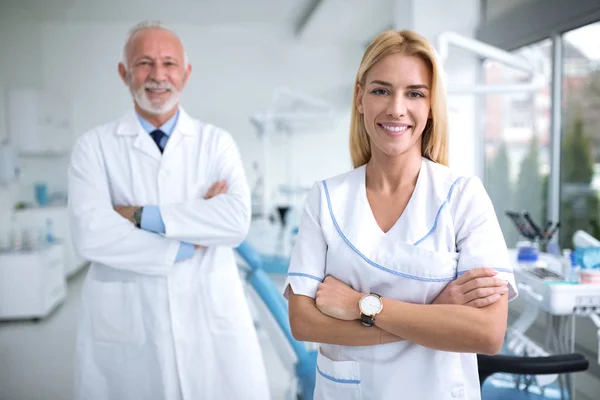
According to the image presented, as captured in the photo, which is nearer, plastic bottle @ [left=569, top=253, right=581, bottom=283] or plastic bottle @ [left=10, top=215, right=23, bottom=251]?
plastic bottle @ [left=569, top=253, right=581, bottom=283]

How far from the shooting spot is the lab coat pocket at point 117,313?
1.58 m

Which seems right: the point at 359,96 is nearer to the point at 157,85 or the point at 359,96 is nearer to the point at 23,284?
the point at 157,85

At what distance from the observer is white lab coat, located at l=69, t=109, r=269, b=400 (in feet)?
5.10

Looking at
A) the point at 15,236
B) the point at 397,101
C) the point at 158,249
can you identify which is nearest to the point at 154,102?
the point at 158,249

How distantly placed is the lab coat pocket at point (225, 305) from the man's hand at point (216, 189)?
0.24m

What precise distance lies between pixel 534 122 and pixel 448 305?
111 inches

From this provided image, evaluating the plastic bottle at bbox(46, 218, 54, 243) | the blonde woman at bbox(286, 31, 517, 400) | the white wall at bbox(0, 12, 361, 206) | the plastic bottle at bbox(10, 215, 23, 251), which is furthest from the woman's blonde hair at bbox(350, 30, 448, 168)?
the white wall at bbox(0, 12, 361, 206)

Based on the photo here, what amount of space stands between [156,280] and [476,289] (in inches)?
38.2

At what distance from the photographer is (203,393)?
163 cm

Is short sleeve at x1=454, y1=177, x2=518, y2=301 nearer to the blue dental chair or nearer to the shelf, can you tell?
the blue dental chair

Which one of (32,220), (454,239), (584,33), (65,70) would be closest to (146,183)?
(454,239)

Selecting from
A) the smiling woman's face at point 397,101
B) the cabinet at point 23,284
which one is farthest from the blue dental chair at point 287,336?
the cabinet at point 23,284

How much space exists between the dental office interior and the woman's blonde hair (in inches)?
3.0

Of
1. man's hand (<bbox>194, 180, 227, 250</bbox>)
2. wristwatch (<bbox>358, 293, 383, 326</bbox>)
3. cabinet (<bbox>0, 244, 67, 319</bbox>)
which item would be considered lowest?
cabinet (<bbox>0, 244, 67, 319</bbox>)
